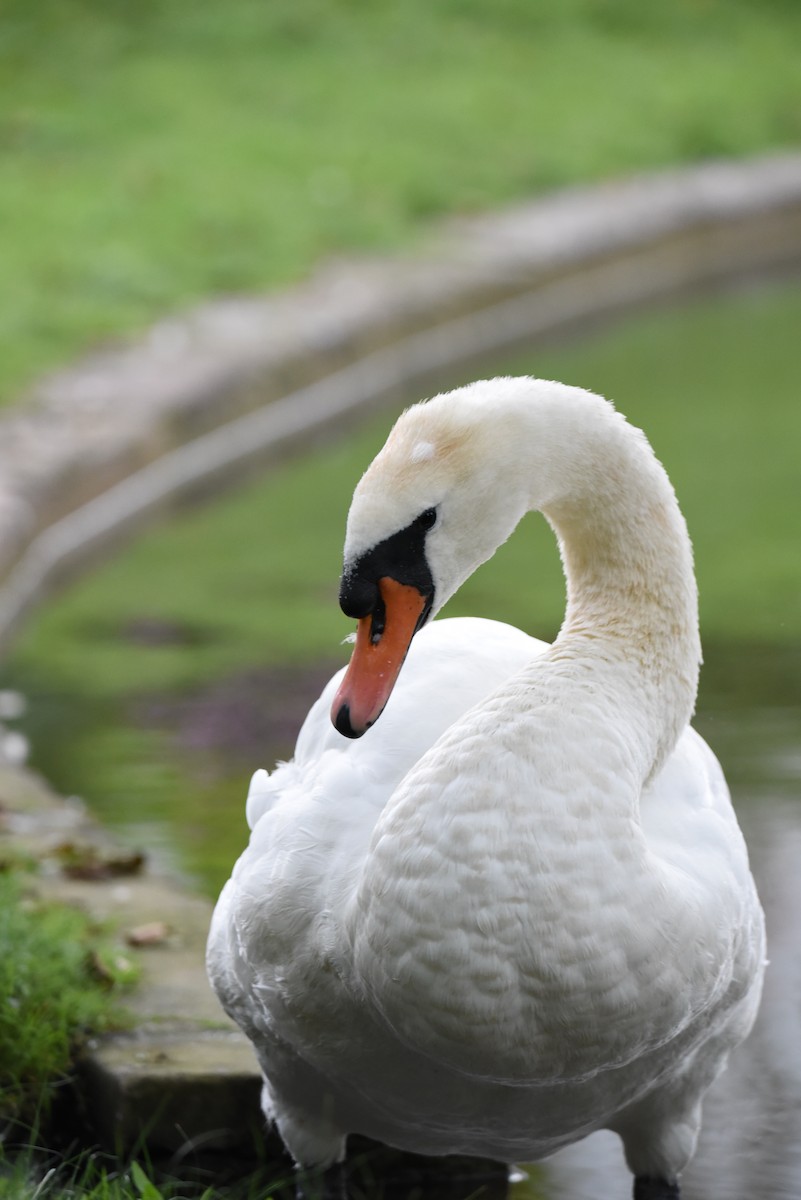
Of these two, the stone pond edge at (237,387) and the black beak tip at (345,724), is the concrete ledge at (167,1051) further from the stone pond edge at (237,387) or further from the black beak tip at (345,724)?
the black beak tip at (345,724)

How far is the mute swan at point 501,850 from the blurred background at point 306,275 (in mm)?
700

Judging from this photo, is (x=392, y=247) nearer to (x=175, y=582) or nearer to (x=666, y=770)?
(x=175, y=582)

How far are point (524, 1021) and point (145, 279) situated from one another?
22.0 ft

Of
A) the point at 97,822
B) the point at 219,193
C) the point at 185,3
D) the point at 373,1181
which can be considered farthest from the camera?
the point at 185,3

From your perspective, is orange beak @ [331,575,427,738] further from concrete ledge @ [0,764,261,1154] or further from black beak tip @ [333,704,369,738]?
concrete ledge @ [0,764,261,1154]

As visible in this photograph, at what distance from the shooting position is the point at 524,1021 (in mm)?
2480

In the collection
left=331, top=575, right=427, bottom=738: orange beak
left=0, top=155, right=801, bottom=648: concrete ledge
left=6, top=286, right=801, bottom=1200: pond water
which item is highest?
left=331, top=575, right=427, bottom=738: orange beak

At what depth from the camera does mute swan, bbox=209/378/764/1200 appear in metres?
2.46

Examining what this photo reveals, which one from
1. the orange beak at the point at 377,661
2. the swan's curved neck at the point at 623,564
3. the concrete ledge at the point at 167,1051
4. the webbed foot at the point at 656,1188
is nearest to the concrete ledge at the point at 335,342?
the concrete ledge at the point at 167,1051

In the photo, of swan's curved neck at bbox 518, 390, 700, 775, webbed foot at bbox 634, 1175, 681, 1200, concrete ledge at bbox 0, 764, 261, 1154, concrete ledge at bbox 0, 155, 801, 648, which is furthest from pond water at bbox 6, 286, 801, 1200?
swan's curved neck at bbox 518, 390, 700, 775

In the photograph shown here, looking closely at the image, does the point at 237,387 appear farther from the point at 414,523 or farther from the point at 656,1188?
the point at 414,523

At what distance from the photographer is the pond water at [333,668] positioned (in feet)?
12.1

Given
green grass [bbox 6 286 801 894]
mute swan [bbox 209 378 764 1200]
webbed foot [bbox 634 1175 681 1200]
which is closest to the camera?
mute swan [bbox 209 378 764 1200]

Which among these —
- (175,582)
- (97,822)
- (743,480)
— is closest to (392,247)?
(743,480)
